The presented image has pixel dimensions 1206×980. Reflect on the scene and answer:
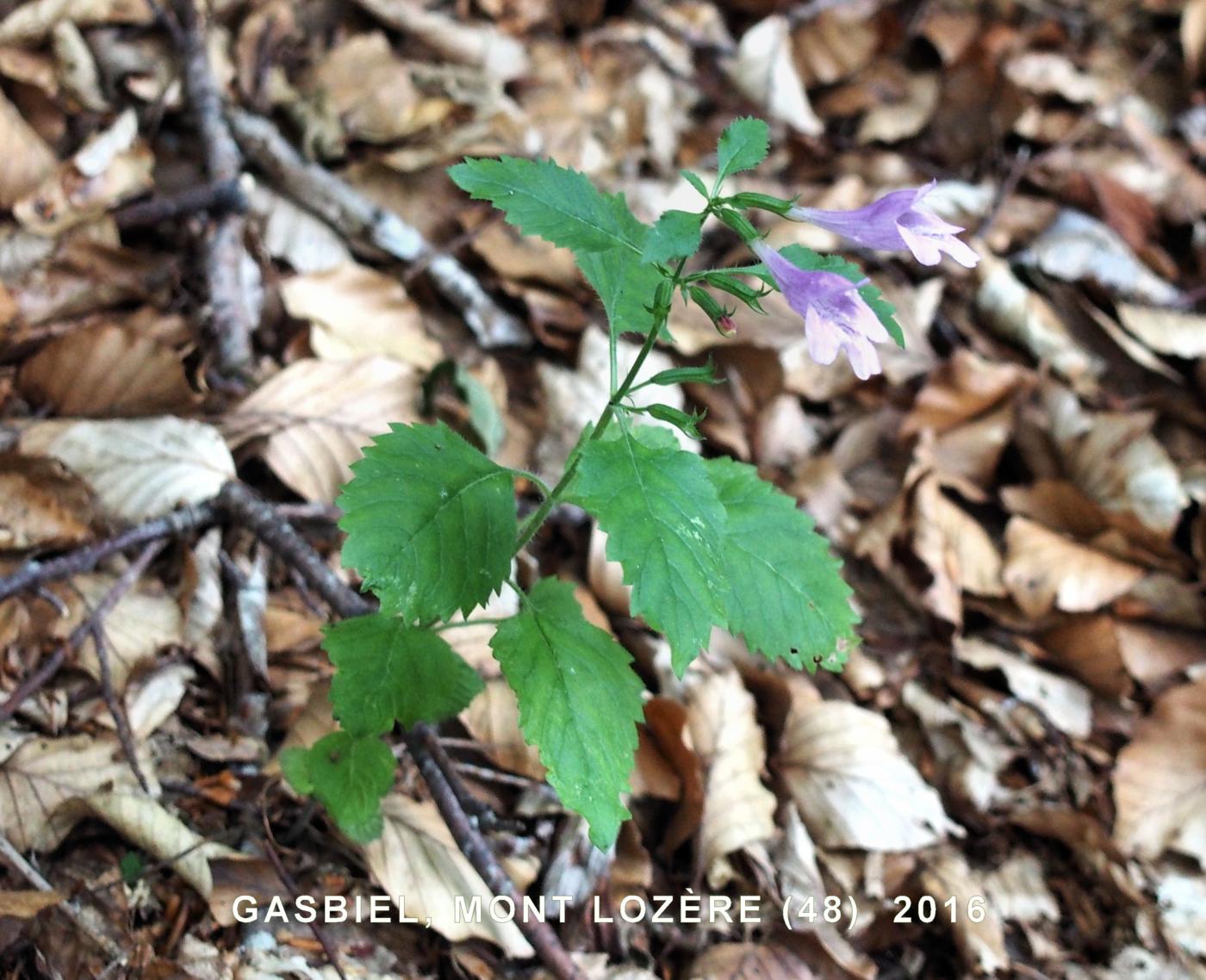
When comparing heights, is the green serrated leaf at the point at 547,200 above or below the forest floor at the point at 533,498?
above

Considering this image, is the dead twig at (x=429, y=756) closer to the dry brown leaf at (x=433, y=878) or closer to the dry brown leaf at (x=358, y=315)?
the dry brown leaf at (x=433, y=878)

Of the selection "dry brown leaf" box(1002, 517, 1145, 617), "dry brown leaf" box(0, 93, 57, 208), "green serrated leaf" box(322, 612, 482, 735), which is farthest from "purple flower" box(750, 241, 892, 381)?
"dry brown leaf" box(0, 93, 57, 208)

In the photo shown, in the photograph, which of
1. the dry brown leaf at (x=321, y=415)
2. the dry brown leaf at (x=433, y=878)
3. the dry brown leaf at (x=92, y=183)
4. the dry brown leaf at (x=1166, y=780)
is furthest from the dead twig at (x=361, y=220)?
the dry brown leaf at (x=1166, y=780)

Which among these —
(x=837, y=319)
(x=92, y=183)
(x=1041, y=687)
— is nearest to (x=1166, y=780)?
(x=1041, y=687)

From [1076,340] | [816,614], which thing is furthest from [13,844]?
[1076,340]

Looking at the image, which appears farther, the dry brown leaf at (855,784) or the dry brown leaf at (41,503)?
the dry brown leaf at (855,784)

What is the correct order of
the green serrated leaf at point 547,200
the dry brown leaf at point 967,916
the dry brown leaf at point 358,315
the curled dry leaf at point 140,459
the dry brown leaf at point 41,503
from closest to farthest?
the green serrated leaf at point 547,200 → the dry brown leaf at point 41,503 → the curled dry leaf at point 140,459 → the dry brown leaf at point 967,916 → the dry brown leaf at point 358,315

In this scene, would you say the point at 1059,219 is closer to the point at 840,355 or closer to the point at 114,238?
the point at 840,355
